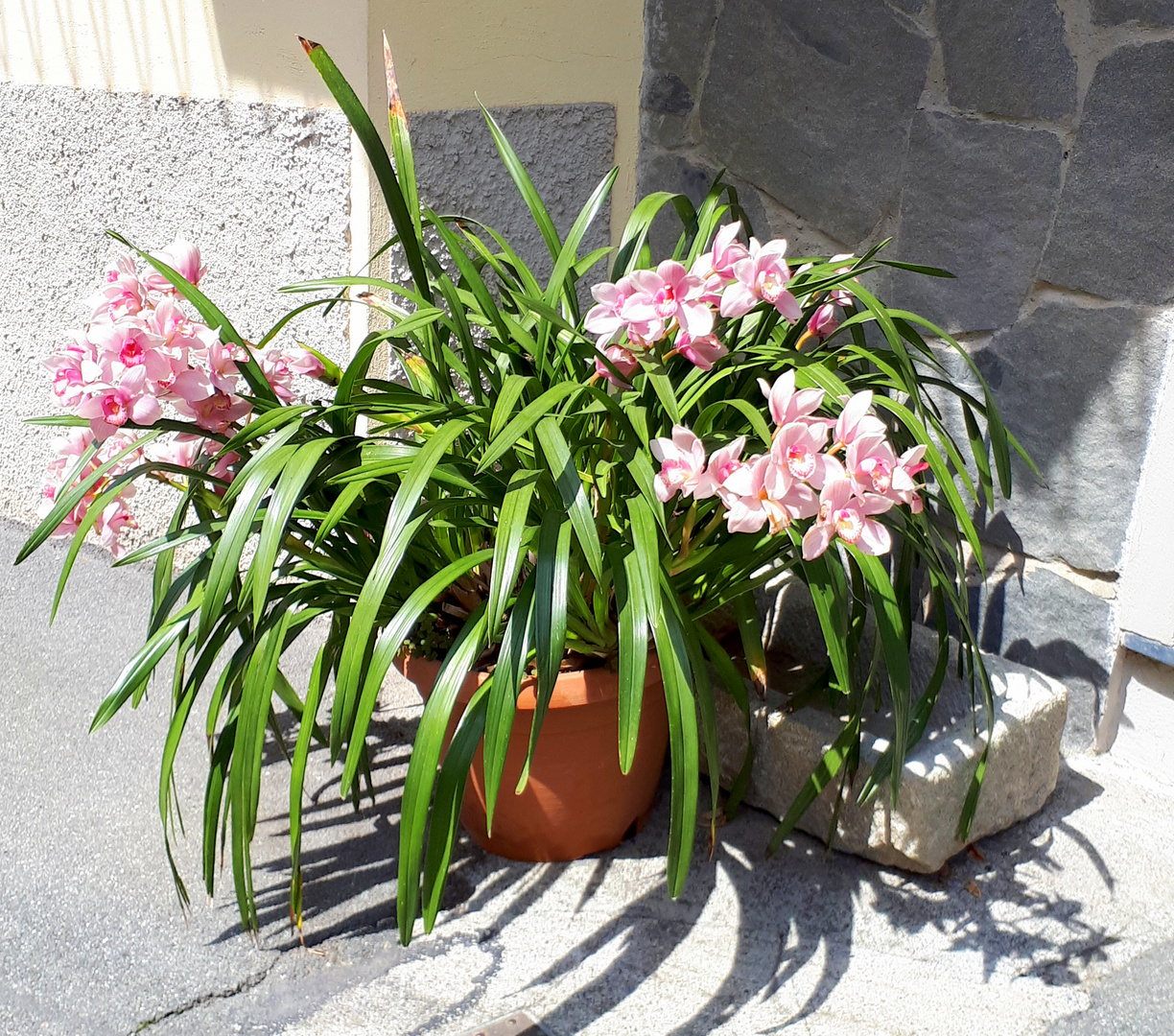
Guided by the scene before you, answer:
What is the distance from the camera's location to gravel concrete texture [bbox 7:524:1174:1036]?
1447 millimetres

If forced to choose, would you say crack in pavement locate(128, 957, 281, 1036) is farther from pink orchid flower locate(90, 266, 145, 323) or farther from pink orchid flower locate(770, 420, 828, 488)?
pink orchid flower locate(770, 420, 828, 488)

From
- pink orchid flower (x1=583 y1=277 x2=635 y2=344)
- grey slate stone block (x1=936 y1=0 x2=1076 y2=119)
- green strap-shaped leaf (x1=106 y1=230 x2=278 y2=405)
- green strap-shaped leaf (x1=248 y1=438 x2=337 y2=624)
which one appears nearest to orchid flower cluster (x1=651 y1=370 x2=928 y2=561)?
pink orchid flower (x1=583 y1=277 x2=635 y2=344)

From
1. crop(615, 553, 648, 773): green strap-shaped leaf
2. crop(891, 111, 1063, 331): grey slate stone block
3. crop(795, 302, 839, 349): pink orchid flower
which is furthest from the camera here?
crop(891, 111, 1063, 331): grey slate stone block

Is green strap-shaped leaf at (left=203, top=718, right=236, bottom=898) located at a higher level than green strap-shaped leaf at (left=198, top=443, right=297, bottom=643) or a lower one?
lower

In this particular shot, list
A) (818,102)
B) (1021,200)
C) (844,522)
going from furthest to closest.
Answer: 1. (818,102)
2. (1021,200)
3. (844,522)

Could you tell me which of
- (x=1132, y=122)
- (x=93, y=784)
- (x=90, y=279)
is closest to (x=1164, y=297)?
(x=1132, y=122)

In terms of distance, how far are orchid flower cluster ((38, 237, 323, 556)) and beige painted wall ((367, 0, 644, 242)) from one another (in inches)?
29.7

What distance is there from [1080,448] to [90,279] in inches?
87.6

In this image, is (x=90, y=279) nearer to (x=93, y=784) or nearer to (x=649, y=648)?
(x=93, y=784)

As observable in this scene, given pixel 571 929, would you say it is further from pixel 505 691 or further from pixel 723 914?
pixel 505 691

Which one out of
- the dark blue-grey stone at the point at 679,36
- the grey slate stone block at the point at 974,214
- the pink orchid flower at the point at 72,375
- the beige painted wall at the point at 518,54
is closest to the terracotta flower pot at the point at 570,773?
the pink orchid flower at the point at 72,375

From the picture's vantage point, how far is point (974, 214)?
1889mm

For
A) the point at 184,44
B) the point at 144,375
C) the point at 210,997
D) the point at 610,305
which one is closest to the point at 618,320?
the point at 610,305

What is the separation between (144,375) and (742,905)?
110cm
